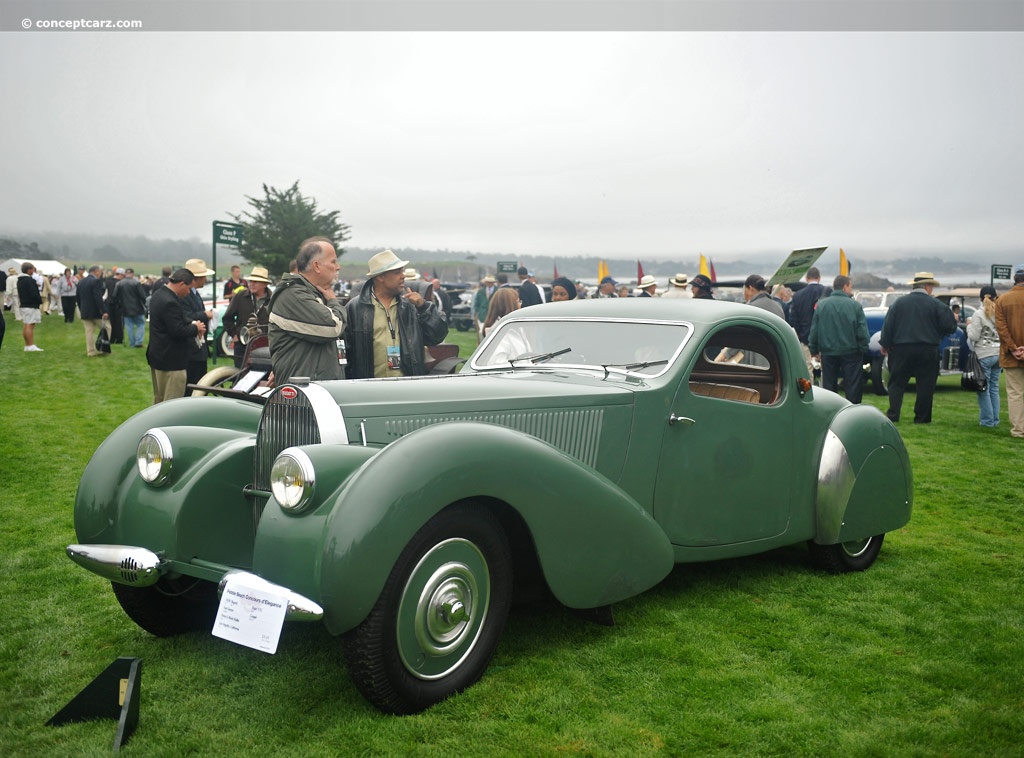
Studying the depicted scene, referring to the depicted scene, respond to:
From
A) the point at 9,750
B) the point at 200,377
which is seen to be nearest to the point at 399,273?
the point at 9,750

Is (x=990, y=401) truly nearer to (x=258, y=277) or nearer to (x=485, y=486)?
(x=258, y=277)

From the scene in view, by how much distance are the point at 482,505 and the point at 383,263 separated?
3.20 m

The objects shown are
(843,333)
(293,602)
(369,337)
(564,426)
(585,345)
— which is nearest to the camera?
(293,602)

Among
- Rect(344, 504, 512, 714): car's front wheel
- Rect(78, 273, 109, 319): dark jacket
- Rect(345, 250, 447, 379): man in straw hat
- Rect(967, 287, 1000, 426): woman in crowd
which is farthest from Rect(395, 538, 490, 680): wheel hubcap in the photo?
Rect(78, 273, 109, 319): dark jacket

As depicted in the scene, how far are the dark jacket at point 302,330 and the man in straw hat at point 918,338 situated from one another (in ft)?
27.4

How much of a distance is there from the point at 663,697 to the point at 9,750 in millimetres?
2460

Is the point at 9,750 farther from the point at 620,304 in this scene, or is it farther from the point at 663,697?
the point at 620,304

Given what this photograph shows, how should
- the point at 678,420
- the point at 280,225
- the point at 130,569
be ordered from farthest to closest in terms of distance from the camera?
the point at 280,225 → the point at 678,420 → the point at 130,569

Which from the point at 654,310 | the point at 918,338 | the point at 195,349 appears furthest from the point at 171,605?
the point at 918,338

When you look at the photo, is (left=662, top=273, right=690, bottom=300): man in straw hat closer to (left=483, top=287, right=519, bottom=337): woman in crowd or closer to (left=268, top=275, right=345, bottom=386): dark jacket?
(left=483, top=287, right=519, bottom=337): woman in crowd

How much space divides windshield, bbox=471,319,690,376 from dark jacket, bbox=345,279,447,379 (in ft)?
4.09

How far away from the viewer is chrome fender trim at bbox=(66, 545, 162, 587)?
345 centimetres

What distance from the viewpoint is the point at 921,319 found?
36.1 ft

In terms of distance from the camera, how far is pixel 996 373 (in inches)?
435
